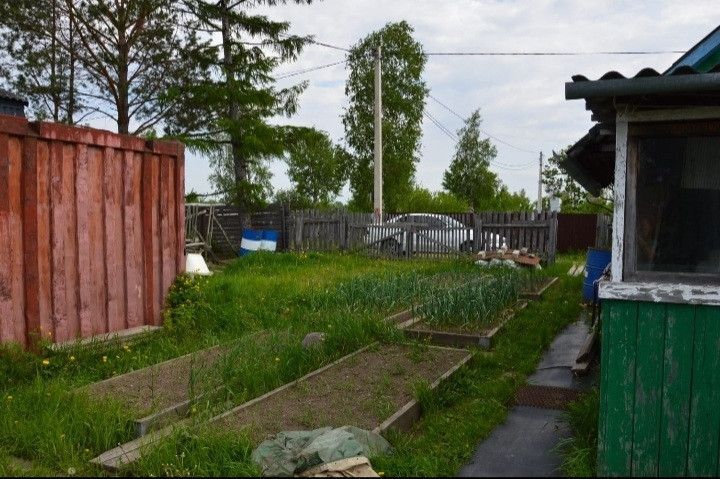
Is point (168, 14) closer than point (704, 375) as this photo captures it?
No

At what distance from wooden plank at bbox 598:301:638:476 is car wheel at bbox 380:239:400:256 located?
14698 mm

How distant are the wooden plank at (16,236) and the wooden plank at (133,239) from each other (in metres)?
1.32

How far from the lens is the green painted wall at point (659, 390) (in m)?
3.43

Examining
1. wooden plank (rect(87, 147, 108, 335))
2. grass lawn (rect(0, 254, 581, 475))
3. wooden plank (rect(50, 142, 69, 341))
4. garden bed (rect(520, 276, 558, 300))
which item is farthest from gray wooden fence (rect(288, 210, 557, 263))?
wooden plank (rect(50, 142, 69, 341))

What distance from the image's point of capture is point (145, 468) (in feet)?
12.2

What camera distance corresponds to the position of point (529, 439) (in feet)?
14.5

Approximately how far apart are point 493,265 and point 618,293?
9750mm

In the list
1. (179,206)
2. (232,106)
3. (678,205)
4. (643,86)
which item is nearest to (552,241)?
(232,106)

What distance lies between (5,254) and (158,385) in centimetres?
203

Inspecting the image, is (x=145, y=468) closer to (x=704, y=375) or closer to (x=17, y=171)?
(x=704, y=375)

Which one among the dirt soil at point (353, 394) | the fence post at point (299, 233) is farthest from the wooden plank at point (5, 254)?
the fence post at point (299, 233)

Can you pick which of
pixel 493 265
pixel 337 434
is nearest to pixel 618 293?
pixel 337 434

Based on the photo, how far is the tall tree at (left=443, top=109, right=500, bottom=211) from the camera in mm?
52781

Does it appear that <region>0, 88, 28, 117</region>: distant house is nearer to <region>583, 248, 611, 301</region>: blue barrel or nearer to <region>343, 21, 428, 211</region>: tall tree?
<region>583, 248, 611, 301</region>: blue barrel
